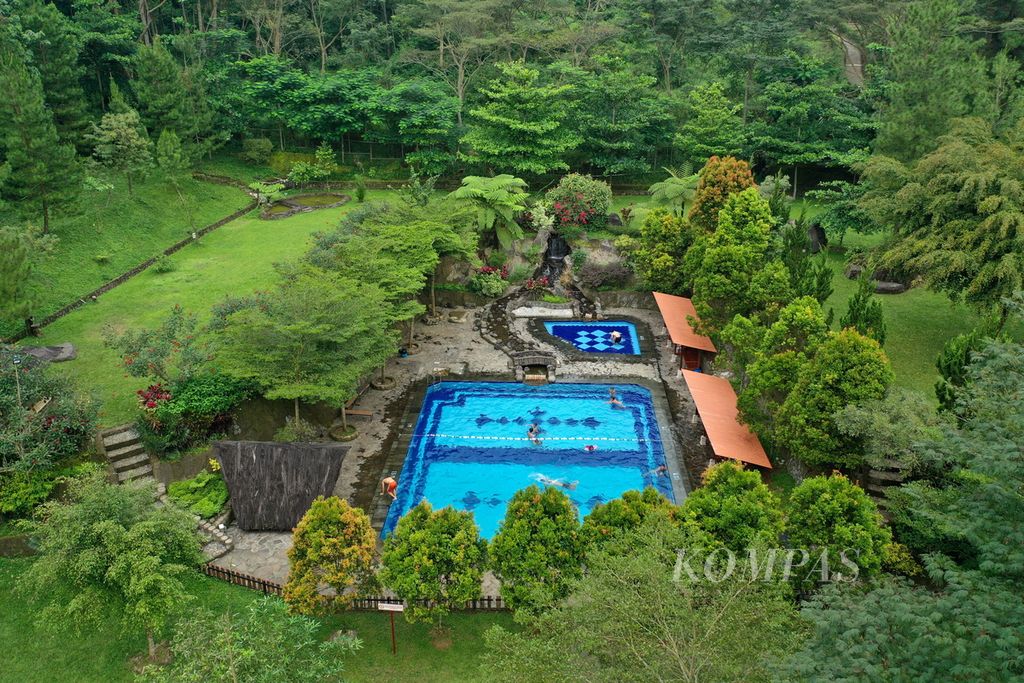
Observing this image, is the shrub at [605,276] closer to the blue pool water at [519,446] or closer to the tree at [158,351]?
the blue pool water at [519,446]

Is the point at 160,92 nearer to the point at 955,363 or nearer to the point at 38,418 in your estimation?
the point at 38,418

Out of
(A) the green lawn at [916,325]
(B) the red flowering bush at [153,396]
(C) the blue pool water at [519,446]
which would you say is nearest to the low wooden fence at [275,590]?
(C) the blue pool water at [519,446]

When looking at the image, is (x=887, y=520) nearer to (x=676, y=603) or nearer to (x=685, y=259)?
(x=676, y=603)

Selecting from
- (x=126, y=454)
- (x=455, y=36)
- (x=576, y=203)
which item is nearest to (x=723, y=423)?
(x=126, y=454)

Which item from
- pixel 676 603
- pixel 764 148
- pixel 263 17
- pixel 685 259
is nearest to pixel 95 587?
pixel 676 603

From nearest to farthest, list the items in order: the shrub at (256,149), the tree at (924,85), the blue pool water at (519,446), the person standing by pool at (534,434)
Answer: the blue pool water at (519,446) → the person standing by pool at (534,434) → the tree at (924,85) → the shrub at (256,149)

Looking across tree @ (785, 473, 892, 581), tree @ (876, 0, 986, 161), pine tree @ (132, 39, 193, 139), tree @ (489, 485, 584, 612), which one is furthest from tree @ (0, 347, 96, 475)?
tree @ (876, 0, 986, 161)

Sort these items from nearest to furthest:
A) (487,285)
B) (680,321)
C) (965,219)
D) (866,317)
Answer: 1. (866,317)
2. (965,219)
3. (680,321)
4. (487,285)
